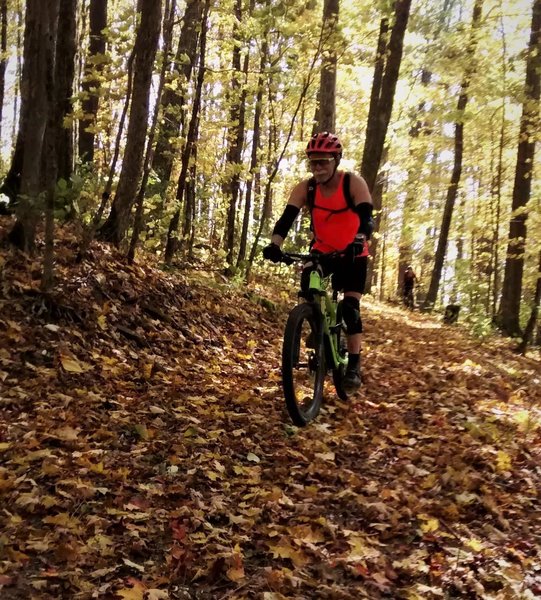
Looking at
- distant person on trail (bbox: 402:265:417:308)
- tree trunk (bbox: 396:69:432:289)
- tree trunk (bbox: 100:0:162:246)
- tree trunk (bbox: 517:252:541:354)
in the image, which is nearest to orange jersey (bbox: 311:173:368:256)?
tree trunk (bbox: 100:0:162:246)

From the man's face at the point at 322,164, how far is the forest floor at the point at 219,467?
7.36 ft

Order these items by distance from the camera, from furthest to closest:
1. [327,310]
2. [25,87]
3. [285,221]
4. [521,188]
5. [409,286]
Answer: [409,286] < [521,188] < [25,87] < [327,310] < [285,221]

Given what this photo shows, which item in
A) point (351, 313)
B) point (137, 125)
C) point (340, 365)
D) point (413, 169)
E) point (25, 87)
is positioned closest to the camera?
point (351, 313)

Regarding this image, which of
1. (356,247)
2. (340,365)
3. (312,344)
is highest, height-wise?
(356,247)

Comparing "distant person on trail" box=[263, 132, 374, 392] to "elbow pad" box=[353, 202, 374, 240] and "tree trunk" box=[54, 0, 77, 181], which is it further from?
"tree trunk" box=[54, 0, 77, 181]

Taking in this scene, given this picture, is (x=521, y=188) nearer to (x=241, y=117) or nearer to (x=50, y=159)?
(x=241, y=117)

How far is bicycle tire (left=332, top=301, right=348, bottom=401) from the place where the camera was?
5609 millimetres

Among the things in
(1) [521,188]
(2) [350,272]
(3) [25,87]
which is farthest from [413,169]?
(2) [350,272]

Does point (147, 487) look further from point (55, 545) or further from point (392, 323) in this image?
point (392, 323)

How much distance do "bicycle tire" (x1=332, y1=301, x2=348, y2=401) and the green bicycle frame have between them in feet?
0.17

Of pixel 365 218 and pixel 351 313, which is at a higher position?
pixel 365 218

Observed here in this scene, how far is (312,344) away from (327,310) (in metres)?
0.47

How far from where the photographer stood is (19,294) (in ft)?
18.4

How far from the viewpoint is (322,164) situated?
500 centimetres
